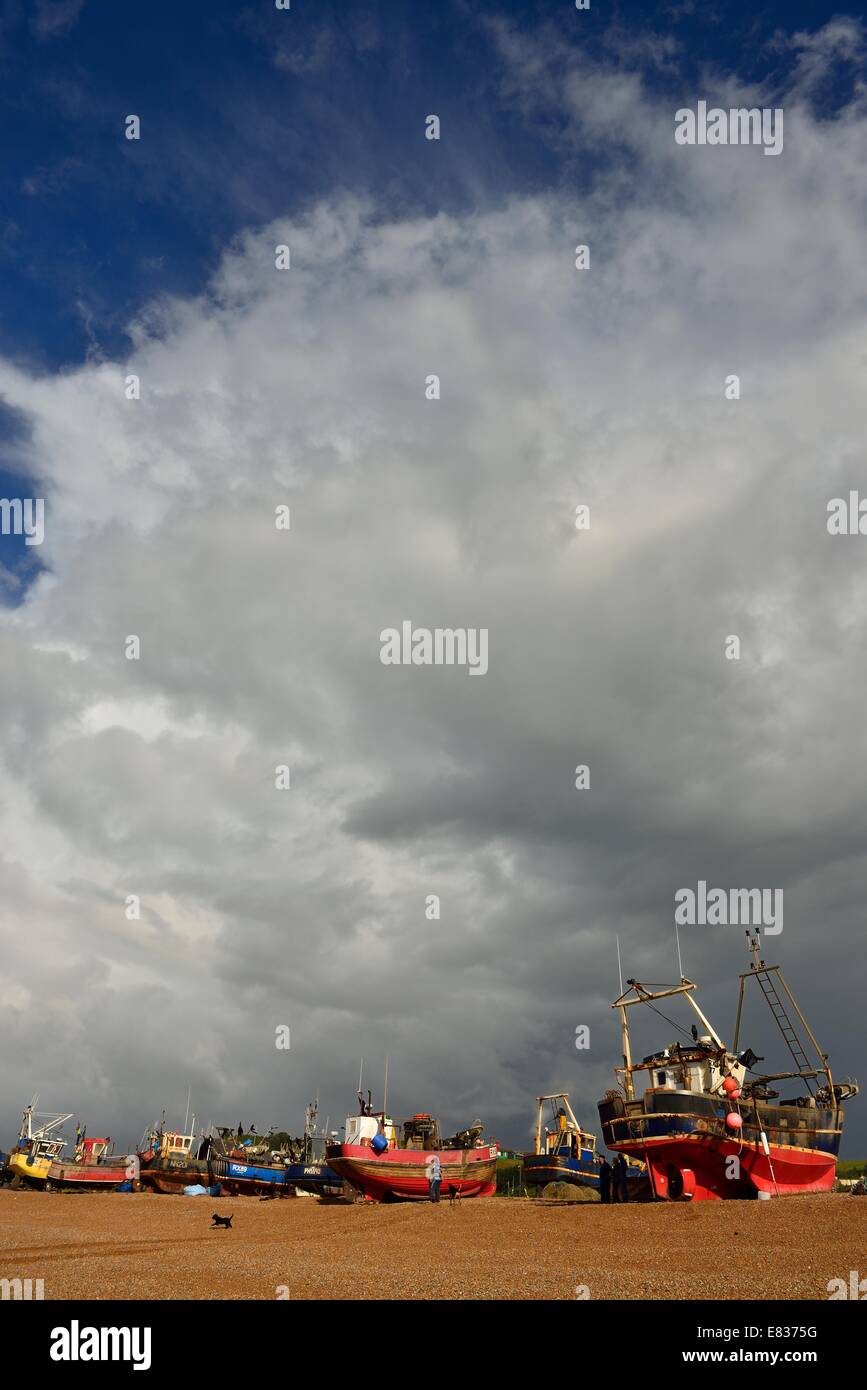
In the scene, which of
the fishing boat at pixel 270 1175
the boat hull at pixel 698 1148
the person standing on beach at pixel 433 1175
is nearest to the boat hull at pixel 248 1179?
the fishing boat at pixel 270 1175

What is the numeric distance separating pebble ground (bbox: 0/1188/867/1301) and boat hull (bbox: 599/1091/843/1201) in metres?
4.51

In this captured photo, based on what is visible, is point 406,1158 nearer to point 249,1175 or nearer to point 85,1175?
point 249,1175

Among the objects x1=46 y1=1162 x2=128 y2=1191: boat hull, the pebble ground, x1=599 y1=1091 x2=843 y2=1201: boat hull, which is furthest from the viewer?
x1=46 y1=1162 x2=128 y2=1191: boat hull

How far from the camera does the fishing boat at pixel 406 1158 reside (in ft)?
167

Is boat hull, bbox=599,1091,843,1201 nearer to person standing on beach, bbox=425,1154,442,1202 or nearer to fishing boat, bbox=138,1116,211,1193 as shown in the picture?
person standing on beach, bbox=425,1154,442,1202

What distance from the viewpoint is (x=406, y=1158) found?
175 feet

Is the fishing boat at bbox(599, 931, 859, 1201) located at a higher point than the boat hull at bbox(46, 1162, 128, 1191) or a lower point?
higher

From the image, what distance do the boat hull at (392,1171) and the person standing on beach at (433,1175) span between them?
0.20 metres

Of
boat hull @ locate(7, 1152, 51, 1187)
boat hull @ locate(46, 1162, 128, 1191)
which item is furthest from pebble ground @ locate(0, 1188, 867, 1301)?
boat hull @ locate(46, 1162, 128, 1191)

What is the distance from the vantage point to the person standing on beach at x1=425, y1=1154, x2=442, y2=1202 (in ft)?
161

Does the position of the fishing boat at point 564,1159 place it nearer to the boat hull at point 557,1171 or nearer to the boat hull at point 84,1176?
the boat hull at point 557,1171
